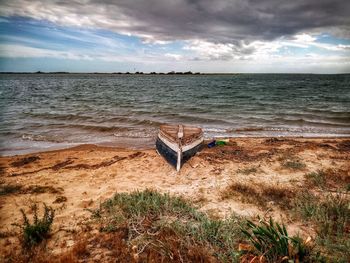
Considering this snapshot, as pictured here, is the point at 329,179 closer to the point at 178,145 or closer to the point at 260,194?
the point at 260,194

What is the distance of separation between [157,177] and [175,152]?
3.89ft

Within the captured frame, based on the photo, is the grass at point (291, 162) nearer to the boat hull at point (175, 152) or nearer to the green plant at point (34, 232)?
the boat hull at point (175, 152)

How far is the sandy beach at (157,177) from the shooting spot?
5.10 m

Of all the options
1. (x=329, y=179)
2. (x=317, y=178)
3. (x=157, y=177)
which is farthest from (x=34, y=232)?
(x=329, y=179)

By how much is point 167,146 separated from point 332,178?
556cm

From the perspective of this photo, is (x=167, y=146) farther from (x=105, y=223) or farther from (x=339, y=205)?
(x=339, y=205)

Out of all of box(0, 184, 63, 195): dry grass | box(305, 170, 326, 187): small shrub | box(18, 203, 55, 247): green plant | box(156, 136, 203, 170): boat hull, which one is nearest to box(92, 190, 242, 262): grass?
box(18, 203, 55, 247): green plant

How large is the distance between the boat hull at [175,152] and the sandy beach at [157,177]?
23 cm

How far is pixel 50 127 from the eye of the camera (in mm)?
15914

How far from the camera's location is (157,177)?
7.49m

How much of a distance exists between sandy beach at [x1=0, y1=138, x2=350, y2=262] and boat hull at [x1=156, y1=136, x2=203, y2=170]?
23 cm

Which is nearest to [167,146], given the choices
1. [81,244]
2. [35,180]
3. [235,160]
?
[235,160]

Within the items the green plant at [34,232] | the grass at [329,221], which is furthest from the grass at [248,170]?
the green plant at [34,232]

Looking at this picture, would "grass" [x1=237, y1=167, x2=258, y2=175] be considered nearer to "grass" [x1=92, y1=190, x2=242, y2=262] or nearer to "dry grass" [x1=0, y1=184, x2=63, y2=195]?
"grass" [x1=92, y1=190, x2=242, y2=262]
